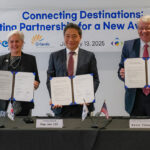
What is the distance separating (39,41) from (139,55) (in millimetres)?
2265

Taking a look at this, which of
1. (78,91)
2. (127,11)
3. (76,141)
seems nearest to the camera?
(76,141)

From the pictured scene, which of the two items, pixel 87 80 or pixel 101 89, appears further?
pixel 101 89

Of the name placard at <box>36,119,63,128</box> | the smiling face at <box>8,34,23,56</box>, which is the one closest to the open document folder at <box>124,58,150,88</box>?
the name placard at <box>36,119,63,128</box>

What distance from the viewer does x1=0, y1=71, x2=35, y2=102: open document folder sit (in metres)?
2.60

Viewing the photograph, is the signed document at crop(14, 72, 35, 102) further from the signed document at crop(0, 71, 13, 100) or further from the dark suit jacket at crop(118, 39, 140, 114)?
the dark suit jacket at crop(118, 39, 140, 114)

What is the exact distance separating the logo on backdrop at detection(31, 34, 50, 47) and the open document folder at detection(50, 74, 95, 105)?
2271mm

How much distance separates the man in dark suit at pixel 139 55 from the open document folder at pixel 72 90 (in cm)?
41

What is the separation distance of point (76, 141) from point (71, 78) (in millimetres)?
757

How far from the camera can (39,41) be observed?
4727 millimetres

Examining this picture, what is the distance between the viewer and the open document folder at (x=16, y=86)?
8.52 feet

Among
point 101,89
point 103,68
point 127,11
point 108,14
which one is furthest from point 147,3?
point 101,89

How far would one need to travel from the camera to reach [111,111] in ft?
15.8

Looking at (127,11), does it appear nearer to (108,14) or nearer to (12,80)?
(108,14)

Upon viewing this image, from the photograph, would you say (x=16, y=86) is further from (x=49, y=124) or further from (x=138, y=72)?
(x=138, y=72)
